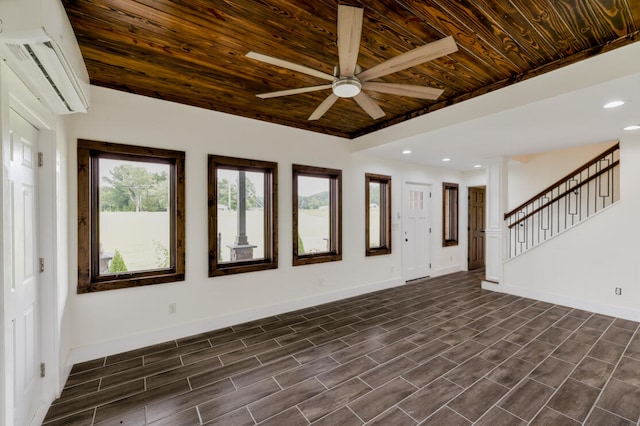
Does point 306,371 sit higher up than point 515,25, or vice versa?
point 515,25

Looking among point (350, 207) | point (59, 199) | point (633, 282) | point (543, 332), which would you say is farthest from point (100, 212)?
point (633, 282)

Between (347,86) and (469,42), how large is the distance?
1091 mm

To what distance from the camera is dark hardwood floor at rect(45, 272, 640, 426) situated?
203cm

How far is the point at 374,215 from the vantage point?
5426mm

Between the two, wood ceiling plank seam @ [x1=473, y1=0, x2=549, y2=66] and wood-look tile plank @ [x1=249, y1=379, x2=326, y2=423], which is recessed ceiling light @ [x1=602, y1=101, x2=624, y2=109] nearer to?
wood ceiling plank seam @ [x1=473, y1=0, x2=549, y2=66]

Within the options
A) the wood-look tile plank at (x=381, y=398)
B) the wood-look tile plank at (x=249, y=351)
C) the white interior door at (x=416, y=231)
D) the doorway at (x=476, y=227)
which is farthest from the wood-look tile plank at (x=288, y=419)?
the doorway at (x=476, y=227)

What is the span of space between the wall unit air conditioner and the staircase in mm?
6073

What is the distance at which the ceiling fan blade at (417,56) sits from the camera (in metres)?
1.68

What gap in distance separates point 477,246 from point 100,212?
24.3 feet

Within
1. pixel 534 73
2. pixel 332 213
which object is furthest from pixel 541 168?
pixel 332 213

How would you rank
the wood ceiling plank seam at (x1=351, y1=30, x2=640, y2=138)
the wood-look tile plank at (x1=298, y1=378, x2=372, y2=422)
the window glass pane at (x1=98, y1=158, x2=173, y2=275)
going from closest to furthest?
1. the wood-look tile plank at (x1=298, y1=378, x2=372, y2=422)
2. the wood ceiling plank seam at (x1=351, y1=30, x2=640, y2=138)
3. the window glass pane at (x1=98, y1=158, x2=173, y2=275)

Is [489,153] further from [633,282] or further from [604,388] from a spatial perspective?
[604,388]

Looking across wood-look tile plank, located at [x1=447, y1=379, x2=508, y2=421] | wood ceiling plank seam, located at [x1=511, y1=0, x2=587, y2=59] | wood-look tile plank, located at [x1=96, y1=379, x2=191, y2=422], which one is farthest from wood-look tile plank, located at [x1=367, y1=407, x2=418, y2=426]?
wood ceiling plank seam, located at [x1=511, y1=0, x2=587, y2=59]

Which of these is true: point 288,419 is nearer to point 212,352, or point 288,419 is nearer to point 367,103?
point 212,352
